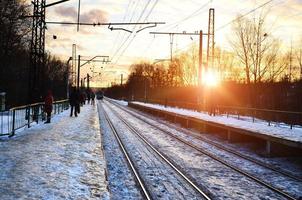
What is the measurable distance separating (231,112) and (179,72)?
69.3m

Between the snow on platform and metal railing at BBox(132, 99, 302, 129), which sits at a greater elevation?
metal railing at BBox(132, 99, 302, 129)

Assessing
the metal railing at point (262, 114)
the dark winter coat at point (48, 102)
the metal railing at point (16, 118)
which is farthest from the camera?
the dark winter coat at point (48, 102)

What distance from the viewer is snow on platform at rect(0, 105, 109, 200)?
29.1 ft

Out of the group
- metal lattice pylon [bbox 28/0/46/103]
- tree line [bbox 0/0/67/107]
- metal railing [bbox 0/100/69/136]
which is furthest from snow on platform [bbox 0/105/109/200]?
tree line [bbox 0/0/67/107]

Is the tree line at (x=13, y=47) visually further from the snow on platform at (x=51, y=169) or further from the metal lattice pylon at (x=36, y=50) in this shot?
the snow on platform at (x=51, y=169)

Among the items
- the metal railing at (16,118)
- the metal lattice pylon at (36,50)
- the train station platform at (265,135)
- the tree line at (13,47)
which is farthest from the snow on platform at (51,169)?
the tree line at (13,47)

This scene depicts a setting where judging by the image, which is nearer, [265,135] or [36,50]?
[265,135]

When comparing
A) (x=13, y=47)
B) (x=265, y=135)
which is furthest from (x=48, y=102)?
(x=13, y=47)

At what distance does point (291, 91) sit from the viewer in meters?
55.9

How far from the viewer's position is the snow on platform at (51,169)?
8.86 metres

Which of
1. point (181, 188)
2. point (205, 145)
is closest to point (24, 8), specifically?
point (205, 145)

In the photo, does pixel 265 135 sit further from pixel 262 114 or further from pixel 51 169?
pixel 262 114

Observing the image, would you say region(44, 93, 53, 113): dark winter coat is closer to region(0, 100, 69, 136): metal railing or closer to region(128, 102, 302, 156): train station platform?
region(0, 100, 69, 136): metal railing

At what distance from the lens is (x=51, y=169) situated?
36.9 feet
